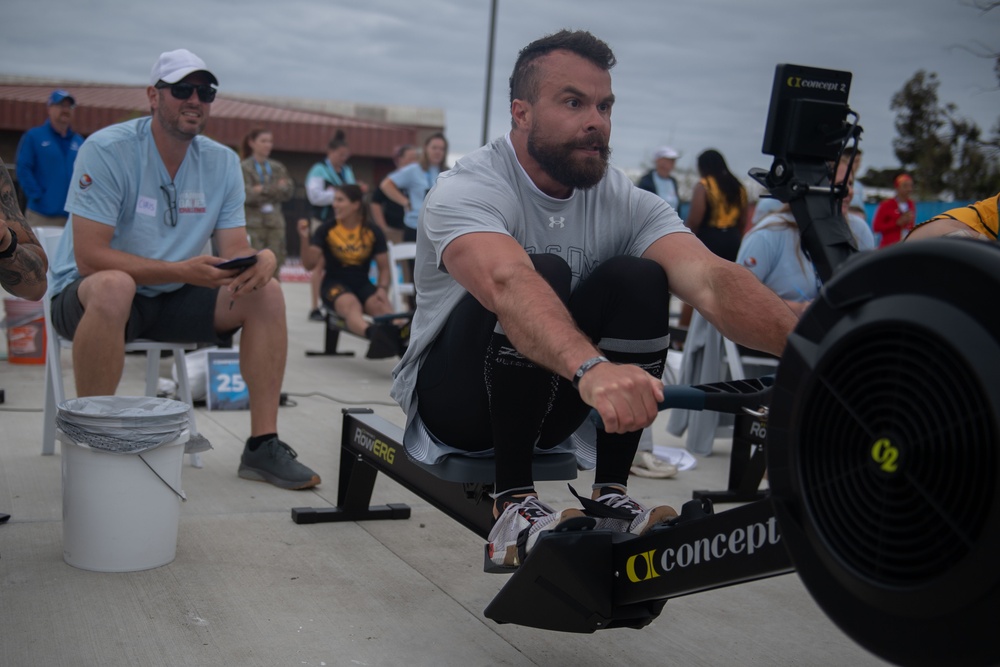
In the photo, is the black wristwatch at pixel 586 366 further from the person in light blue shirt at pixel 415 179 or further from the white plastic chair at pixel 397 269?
the person in light blue shirt at pixel 415 179

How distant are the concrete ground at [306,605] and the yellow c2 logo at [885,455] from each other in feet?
3.89

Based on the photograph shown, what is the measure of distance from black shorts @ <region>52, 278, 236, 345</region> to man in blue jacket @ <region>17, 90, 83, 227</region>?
13.9ft

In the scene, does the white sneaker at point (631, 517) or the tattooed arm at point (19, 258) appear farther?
the tattooed arm at point (19, 258)

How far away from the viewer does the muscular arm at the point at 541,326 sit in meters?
1.58

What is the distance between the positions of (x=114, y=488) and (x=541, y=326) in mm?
1482

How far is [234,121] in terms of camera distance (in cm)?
1908

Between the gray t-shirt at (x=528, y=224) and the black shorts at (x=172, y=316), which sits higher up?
the gray t-shirt at (x=528, y=224)

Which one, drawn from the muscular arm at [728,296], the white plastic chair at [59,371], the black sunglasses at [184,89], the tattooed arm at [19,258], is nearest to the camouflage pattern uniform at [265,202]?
the white plastic chair at [59,371]

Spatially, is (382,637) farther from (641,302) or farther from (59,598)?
(641,302)

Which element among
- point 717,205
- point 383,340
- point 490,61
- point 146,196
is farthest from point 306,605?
point 490,61

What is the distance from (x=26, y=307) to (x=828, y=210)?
510 cm

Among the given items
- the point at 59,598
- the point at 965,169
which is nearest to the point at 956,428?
the point at 59,598

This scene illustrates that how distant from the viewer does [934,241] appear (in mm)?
1245

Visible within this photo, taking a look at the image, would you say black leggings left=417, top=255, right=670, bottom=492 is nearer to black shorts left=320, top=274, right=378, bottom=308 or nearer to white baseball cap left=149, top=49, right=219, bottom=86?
white baseball cap left=149, top=49, right=219, bottom=86
